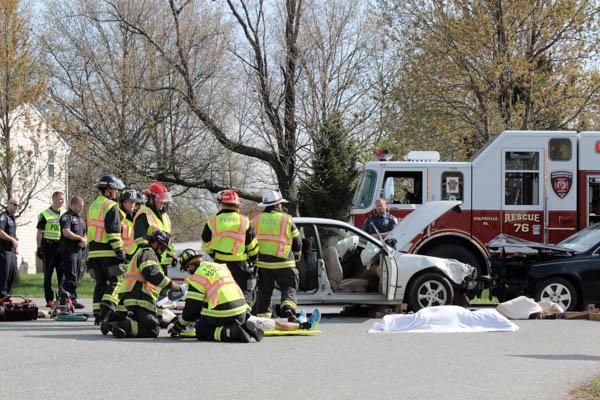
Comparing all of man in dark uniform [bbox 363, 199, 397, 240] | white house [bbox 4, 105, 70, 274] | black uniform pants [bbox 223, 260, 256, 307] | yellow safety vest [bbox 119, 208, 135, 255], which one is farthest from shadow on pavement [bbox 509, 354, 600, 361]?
white house [bbox 4, 105, 70, 274]

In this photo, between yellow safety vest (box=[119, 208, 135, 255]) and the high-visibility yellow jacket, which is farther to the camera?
yellow safety vest (box=[119, 208, 135, 255])

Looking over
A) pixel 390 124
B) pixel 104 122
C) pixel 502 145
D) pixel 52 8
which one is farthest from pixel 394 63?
pixel 502 145

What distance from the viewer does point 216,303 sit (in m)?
10.5

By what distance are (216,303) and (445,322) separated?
3.20m

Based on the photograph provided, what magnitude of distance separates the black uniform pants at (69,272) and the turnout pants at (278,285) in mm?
3248

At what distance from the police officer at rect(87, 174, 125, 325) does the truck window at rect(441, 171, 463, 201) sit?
6.46 meters

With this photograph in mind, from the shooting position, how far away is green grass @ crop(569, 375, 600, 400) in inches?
280

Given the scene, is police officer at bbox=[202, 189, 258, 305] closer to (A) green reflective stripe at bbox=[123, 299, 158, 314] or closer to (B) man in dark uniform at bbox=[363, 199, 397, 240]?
(A) green reflective stripe at bbox=[123, 299, 158, 314]

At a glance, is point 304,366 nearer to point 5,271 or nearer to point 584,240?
A: point 5,271

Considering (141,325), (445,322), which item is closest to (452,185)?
(445,322)

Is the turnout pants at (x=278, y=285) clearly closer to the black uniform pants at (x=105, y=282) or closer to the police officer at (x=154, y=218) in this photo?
the police officer at (x=154, y=218)

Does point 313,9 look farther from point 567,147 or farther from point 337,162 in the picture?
point 567,147

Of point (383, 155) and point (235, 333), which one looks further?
point (383, 155)

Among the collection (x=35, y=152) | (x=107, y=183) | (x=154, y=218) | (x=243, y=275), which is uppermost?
(x=35, y=152)
